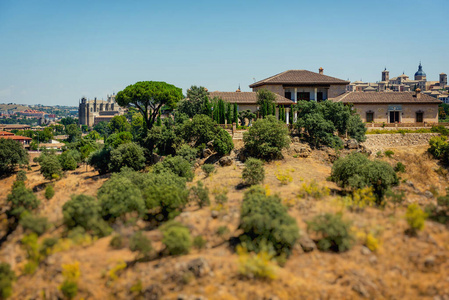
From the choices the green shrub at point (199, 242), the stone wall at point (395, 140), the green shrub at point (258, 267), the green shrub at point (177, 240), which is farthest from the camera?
the stone wall at point (395, 140)

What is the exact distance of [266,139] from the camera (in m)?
36.8

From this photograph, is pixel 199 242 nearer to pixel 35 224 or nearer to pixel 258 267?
pixel 258 267

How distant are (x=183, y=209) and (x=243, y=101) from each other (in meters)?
26.3

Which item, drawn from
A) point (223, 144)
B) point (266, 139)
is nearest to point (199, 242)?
point (266, 139)

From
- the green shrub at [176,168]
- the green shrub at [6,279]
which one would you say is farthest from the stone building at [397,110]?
the green shrub at [6,279]

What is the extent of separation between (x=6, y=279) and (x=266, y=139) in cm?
2399

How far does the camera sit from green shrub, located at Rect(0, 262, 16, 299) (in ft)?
Result: 60.7

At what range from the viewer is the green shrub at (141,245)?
747 inches

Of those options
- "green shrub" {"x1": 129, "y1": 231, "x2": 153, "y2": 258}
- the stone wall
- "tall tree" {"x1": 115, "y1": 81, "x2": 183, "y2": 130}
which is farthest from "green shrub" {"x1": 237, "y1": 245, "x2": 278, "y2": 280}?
"tall tree" {"x1": 115, "y1": 81, "x2": 183, "y2": 130}

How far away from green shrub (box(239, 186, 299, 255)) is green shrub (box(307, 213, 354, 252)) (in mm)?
1323

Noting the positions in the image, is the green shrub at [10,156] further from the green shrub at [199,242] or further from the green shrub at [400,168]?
the green shrub at [400,168]

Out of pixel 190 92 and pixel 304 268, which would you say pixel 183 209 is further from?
pixel 190 92

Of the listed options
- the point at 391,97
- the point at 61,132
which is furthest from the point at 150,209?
the point at 61,132

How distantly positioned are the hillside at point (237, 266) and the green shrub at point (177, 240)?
381 millimetres
